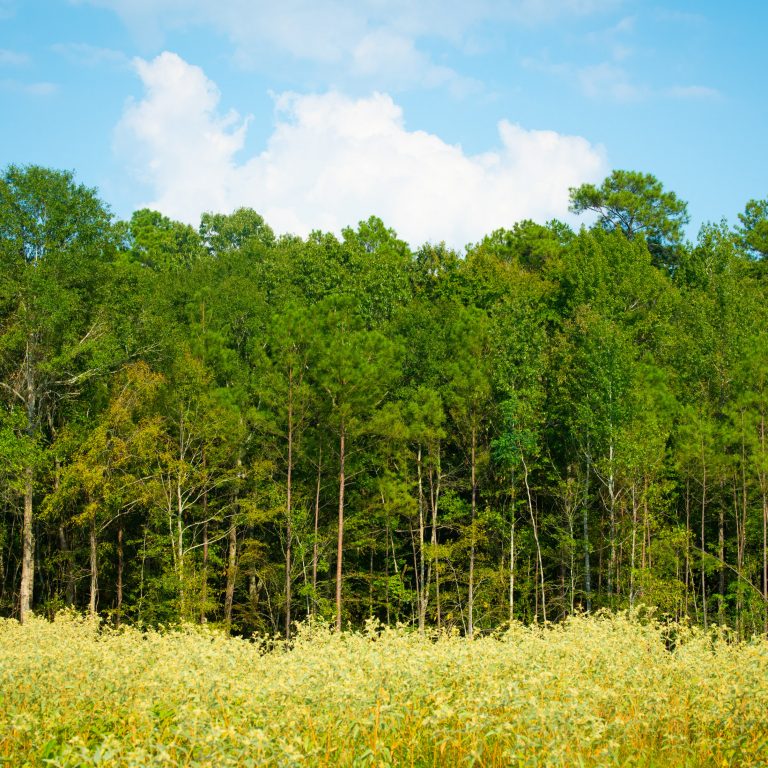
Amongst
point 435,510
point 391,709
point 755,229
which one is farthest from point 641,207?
point 391,709

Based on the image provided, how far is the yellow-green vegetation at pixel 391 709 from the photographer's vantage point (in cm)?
657

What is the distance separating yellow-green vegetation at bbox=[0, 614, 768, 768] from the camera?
657 centimetres

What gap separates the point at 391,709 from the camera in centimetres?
742

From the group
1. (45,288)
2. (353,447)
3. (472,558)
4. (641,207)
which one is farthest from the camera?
(641,207)

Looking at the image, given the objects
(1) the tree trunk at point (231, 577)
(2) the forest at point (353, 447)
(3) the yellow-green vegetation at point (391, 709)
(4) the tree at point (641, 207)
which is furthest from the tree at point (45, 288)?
(4) the tree at point (641, 207)

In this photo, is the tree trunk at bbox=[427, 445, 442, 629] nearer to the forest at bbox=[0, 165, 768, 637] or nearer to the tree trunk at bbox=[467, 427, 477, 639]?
the forest at bbox=[0, 165, 768, 637]

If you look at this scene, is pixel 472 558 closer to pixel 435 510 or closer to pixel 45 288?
pixel 435 510

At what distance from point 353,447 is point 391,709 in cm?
2774

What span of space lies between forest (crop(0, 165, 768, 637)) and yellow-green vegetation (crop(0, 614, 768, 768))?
19210 millimetres

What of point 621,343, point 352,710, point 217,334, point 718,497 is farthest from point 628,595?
point 352,710

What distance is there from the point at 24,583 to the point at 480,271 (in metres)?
29.5

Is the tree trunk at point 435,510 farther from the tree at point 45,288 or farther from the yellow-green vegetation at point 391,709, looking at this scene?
the yellow-green vegetation at point 391,709

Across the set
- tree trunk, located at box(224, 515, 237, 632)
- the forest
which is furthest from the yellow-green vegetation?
tree trunk, located at box(224, 515, 237, 632)

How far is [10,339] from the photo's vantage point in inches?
1136
